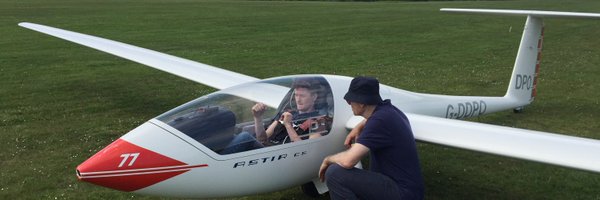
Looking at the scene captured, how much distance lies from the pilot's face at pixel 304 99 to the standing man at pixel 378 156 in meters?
1.08

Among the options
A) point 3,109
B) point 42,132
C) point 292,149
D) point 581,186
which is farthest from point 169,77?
point 581,186

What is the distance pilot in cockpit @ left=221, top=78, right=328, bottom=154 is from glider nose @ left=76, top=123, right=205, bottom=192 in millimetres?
654

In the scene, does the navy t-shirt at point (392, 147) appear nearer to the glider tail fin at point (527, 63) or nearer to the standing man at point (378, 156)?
the standing man at point (378, 156)

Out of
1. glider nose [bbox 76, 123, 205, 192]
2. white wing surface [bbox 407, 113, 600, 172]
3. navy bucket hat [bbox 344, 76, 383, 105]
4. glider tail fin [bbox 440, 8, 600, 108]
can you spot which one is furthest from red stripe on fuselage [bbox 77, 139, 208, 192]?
glider tail fin [bbox 440, 8, 600, 108]

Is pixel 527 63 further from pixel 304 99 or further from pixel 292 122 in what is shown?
pixel 292 122

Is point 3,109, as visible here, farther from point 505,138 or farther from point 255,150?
point 505,138

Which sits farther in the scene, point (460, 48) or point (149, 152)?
point (460, 48)

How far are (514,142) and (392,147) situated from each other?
1.51 meters

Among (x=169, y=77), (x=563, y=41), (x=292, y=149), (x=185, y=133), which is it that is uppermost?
(x=185, y=133)

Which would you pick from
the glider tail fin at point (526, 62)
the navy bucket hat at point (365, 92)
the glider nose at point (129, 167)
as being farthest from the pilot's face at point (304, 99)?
the glider tail fin at point (526, 62)

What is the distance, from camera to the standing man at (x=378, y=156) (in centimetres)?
441

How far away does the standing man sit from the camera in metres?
4.41

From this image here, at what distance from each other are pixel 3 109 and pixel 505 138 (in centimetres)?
1018

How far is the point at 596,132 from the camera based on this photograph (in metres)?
9.40
